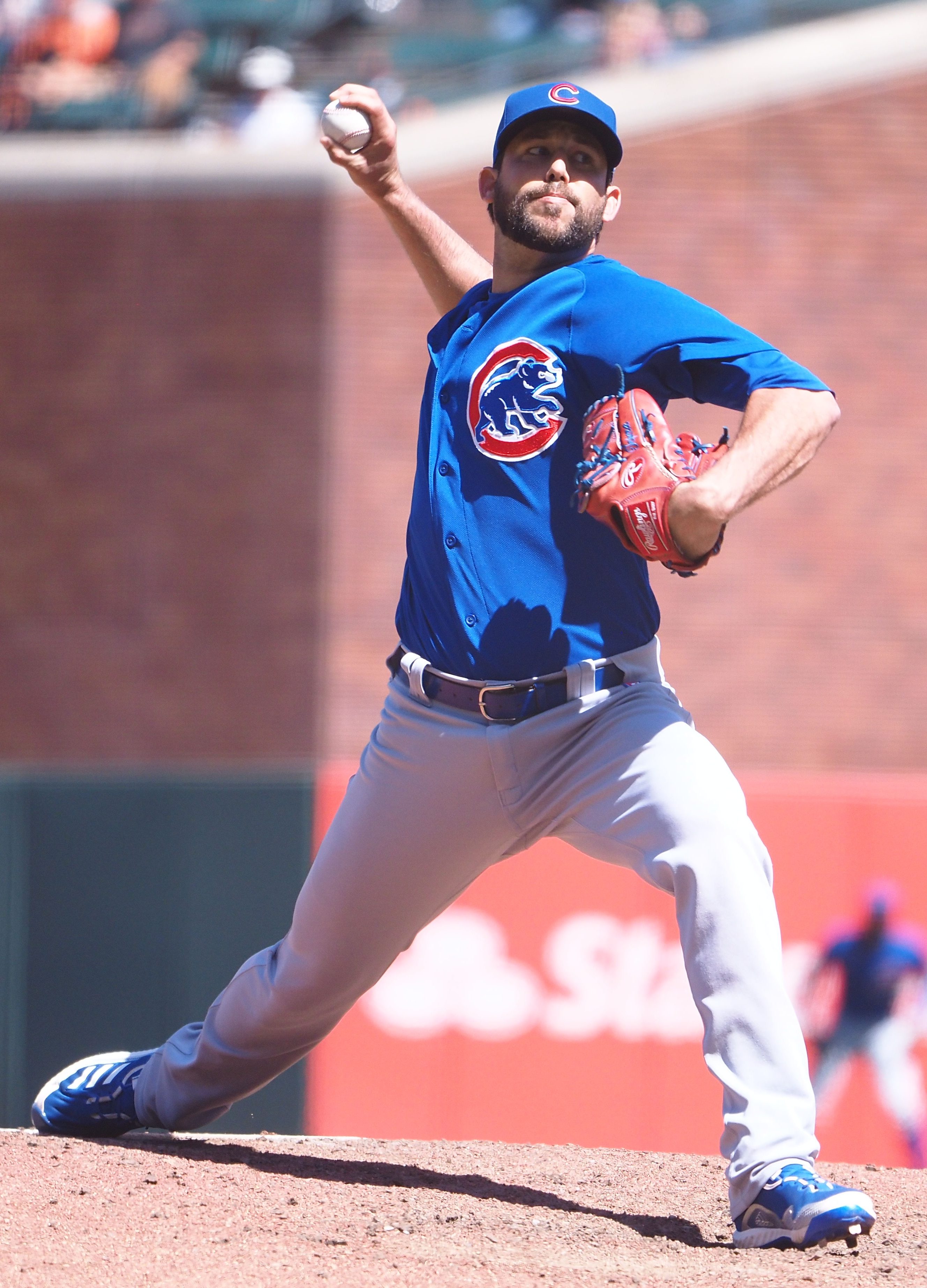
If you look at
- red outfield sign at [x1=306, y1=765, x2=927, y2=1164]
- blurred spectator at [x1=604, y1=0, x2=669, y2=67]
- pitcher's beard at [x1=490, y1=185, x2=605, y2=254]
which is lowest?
red outfield sign at [x1=306, y1=765, x2=927, y2=1164]

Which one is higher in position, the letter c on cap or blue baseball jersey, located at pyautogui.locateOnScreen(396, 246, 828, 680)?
the letter c on cap

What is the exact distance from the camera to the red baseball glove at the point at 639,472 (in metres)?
2.26

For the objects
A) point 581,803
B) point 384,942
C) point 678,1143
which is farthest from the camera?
point 678,1143

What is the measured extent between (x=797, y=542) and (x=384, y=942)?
9.05 metres

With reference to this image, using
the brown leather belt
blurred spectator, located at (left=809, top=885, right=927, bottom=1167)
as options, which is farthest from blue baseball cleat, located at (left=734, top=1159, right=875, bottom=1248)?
blurred spectator, located at (left=809, top=885, right=927, bottom=1167)

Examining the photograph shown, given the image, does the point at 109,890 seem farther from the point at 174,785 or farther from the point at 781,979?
the point at 781,979

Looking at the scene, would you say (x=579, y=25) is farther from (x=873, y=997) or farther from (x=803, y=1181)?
(x=803, y=1181)

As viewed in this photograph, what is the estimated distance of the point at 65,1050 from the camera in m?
6.48

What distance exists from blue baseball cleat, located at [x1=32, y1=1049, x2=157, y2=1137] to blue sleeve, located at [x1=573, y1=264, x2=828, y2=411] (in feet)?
5.51

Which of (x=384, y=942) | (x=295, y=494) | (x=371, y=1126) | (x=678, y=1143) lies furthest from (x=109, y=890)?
(x=295, y=494)

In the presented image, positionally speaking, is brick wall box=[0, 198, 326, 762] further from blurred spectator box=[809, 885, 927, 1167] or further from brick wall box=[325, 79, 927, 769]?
blurred spectator box=[809, 885, 927, 1167]

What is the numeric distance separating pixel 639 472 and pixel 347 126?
3.65 feet

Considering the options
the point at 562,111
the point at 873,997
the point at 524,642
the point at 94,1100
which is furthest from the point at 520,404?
the point at 873,997

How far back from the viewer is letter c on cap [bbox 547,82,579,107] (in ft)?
8.56
